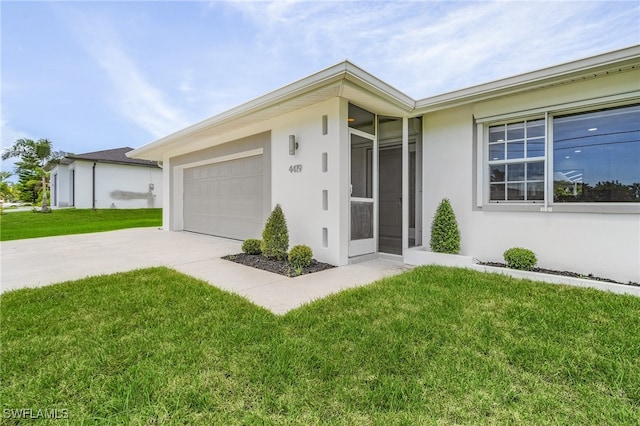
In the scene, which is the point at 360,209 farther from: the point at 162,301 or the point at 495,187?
the point at 162,301

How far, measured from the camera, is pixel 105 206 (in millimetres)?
19250

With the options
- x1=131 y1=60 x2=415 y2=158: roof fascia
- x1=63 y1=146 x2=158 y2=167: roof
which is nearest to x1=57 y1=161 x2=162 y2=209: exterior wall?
x1=63 y1=146 x2=158 y2=167: roof

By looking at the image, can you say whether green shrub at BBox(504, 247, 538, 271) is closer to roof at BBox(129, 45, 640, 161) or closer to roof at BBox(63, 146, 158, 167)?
roof at BBox(129, 45, 640, 161)

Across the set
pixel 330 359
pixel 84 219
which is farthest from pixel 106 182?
pixel 330 359

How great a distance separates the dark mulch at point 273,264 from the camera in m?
5.10

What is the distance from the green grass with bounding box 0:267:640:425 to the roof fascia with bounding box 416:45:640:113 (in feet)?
10.1

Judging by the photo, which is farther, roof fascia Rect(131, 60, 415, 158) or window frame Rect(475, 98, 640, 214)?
roof fascia Rect(131, 60, 415, 158)

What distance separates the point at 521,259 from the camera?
4.68m

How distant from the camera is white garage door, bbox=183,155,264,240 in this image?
26.0ft

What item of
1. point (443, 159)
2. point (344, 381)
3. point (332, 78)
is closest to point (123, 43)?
point (332, 78)

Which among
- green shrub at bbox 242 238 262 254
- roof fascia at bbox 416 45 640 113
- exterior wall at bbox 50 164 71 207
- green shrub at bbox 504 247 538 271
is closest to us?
roof fascia at bbox 416 45 640 113

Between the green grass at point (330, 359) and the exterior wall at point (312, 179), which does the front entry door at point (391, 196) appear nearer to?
the exterior wall at point (312, 179)

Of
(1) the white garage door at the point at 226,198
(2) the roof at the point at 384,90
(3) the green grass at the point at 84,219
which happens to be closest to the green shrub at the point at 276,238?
(1) the white garage door at the point at 226,198

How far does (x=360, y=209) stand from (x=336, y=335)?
3.52 meters
